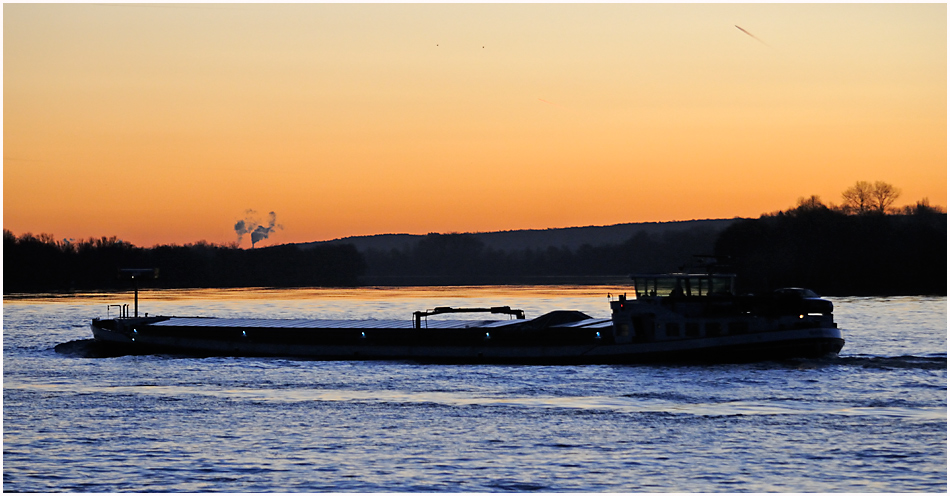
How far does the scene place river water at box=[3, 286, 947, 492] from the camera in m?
34.4

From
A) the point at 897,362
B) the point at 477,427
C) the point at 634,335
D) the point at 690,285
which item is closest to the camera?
the point at 477,427

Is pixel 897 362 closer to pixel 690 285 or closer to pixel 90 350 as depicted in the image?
pixel 690 285

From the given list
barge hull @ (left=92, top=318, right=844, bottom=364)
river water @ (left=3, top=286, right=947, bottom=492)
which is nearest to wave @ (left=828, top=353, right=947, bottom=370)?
river water @ (left=3, top=286, right=947, bottom=492)

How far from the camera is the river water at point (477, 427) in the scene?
34375 mm

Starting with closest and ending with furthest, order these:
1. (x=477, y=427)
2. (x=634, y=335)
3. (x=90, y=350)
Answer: (x=477, y=427), (x=634, y=335), (x=90, y=350)

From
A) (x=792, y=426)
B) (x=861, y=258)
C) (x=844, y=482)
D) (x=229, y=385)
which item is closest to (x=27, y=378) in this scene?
(x=229, y=385)

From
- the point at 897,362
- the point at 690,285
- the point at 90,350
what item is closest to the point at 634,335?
the point at 690,285

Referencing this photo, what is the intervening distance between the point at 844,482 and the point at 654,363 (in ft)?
116

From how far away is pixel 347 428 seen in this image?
4447 cm

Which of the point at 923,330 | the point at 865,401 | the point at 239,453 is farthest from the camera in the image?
the point at 923,330

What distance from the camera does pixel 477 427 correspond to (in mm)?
44562

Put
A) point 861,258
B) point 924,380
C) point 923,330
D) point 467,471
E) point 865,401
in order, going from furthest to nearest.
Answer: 1. point 861,258
2. point 923,330
3. point 924,380
4. point 865,401
5. point 467,471

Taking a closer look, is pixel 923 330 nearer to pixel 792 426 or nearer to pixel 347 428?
pixel 792 426

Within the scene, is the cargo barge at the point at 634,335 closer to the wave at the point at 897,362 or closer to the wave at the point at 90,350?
the wave at the point at 897,362
